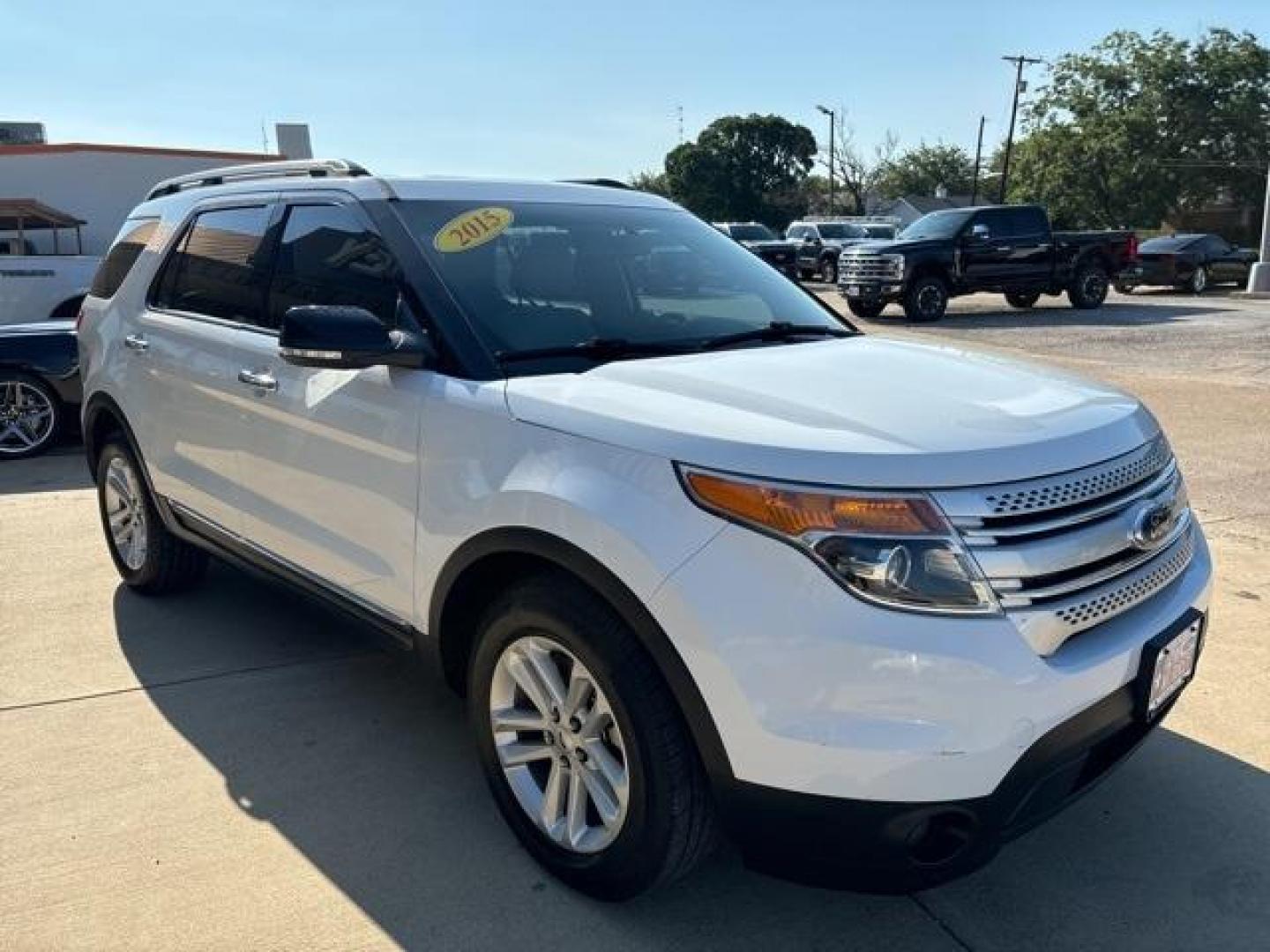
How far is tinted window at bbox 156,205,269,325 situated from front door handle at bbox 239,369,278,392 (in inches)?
7.9

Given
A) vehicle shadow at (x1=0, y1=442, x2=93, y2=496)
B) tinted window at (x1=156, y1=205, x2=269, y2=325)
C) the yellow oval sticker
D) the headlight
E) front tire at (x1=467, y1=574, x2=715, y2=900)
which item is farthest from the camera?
vehicle shadow at (x1=0, y1=442, x2=93, y2=496)

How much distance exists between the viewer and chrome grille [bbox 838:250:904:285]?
749 inches

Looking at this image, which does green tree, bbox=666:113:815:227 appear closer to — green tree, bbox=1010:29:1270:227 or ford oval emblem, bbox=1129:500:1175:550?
green tree, bbox=1010:29:1270:227

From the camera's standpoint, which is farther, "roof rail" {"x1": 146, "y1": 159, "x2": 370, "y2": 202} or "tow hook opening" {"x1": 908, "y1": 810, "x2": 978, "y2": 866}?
"roof rail" {"x1": 146, "y1": 159, "x2": 370, "y2": 202}

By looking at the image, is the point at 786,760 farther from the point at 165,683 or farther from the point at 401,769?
the point at 165,683

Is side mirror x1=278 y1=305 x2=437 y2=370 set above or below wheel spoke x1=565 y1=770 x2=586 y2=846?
above

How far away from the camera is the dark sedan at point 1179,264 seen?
85.6 ft

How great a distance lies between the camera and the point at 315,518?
333cm

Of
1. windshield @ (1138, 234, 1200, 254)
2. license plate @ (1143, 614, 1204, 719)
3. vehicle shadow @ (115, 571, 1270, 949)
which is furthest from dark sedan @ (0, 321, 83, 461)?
windshield @ (1138, 234, 1200, 254)

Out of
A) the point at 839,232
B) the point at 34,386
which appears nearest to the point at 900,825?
the point at 34,386

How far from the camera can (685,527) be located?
2.20 metres

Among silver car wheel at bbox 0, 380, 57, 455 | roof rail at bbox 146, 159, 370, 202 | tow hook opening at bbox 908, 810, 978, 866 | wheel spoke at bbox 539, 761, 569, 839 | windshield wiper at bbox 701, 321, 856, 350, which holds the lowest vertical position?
silver car wheel at bbox 0, 380, 57, 455

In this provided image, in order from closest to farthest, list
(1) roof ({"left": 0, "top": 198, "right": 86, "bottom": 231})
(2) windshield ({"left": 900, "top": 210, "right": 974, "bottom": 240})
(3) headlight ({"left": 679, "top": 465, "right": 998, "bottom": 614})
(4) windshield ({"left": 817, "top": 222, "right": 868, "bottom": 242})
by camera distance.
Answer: (3) headlight ({"left": 679, "top": 465, "right": 998, "bottom": 614}) → (1) roof ({"left": 0, "top": 198, "right": 86, "bottom": 231}) → (2) windshield ({"left": 900, "top": 210, "right": 974, "bottom": 240}) → (4) windshield ({"left": 817, "top": 222, "right": 868, "bottom": 242})

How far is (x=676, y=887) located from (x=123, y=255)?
3.82 meters
